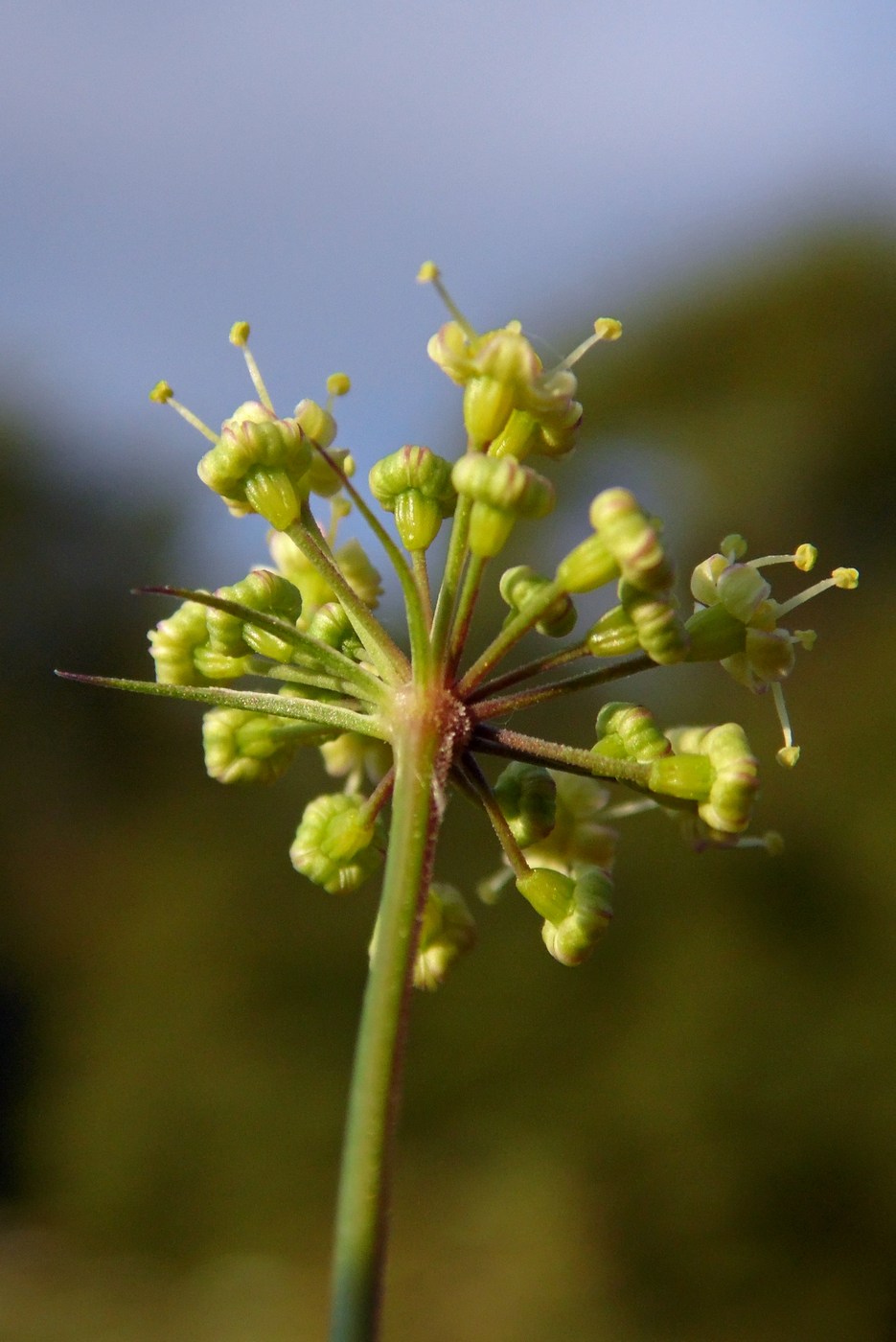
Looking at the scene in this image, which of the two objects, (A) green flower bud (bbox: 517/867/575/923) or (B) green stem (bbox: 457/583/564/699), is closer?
(B) green stem (bbox: 457/583/564/699)

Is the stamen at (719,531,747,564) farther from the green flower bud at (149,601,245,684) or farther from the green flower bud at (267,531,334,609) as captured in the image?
the green flower bud at (149,601,245,684)

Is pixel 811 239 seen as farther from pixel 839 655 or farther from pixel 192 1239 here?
pixel 192 1239

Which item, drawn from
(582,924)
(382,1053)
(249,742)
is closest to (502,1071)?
(249,742)

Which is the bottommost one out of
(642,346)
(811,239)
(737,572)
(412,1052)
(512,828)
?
(412,1052)

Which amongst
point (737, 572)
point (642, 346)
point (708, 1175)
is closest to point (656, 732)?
point (737, 572)

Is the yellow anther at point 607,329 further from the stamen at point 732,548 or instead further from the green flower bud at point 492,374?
the stamen at point 732,548

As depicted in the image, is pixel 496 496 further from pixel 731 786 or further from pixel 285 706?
pixel 731 786

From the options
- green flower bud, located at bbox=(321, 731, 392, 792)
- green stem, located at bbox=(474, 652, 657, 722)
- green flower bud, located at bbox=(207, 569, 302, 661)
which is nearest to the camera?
green stem, located at bbox=(474, 652, 657, 722)

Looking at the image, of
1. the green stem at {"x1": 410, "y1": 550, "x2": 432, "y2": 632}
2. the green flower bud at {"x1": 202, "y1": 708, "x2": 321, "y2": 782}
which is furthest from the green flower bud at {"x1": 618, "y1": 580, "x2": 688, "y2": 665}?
the green flower bud at {"x1": 202, "y1": 708, "x2": 321, "y2": 782}
